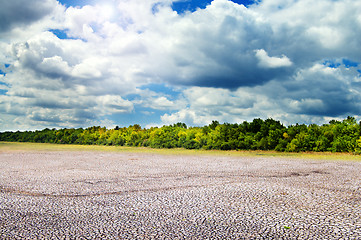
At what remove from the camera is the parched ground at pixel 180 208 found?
13.9 ft

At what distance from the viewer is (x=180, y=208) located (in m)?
5.39

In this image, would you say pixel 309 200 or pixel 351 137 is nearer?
pixel 309 200

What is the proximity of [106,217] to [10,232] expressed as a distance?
140cm

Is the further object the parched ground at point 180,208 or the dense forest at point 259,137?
the dense forest at point 259,137

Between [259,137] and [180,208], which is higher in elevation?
[259,137]

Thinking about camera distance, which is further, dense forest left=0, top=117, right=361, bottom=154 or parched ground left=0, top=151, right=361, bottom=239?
dense forest left=0, top=117, right=361, bottom=154

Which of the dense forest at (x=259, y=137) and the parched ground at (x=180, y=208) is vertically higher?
the dense forest at (x=259, y=137)

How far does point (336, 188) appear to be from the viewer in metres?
7.38

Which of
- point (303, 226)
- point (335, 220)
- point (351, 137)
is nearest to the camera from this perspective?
point (303, 226)

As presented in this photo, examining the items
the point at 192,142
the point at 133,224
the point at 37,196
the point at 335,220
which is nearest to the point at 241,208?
the point at 335,220

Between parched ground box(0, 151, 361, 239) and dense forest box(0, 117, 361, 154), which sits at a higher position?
dense forest box(0, 117, 361, 154)

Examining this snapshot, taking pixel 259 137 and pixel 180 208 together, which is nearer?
pixel 180 208

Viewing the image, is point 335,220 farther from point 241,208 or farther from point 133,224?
point 133,224

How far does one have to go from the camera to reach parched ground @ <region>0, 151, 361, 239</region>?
13.9 ft
